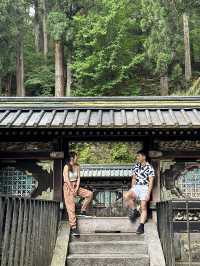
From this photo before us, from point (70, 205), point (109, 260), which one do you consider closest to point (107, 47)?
point (70, 205)

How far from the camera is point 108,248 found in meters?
9.03

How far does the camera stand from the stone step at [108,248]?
9000mm

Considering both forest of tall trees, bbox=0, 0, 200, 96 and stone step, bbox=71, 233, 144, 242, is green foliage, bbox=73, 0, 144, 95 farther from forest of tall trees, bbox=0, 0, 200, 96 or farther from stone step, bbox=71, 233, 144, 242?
stone step, bbox=71, 233, 144, 242

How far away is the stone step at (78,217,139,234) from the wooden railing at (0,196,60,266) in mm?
1534

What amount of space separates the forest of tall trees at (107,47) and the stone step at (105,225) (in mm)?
16616

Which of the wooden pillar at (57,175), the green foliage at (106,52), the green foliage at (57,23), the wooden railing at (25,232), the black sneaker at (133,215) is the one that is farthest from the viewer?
the green foliage at (57,23)

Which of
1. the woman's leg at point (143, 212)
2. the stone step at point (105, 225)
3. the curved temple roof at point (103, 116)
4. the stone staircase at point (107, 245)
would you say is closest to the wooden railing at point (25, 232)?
the stone staircase at point (107, 245)

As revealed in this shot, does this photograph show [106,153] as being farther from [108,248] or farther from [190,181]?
[108,248]

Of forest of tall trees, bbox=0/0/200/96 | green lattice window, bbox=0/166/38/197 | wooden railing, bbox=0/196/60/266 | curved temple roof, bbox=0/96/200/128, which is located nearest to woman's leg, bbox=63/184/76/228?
wooden railing, bbox=0/196/60/266

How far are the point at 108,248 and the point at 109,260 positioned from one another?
489 mm

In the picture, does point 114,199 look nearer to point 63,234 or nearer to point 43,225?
point 63,234

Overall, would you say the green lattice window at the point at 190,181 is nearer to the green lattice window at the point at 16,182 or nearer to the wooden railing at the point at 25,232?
the green lattice window at the point at 16,182

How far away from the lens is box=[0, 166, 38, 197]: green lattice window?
11.0 meters

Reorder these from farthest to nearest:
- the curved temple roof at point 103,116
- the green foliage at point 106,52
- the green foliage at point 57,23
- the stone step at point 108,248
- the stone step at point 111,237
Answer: the green foliage at point 57,23
the green foliage at point 106,52
the curved temple roof at point 103,116
the stone step at point 111,237
the stone step at point 108,248
